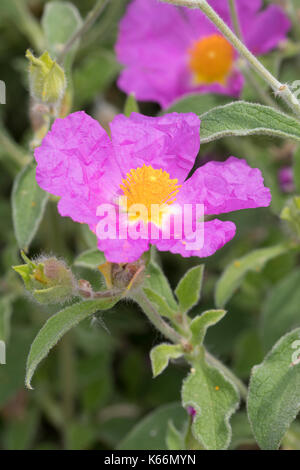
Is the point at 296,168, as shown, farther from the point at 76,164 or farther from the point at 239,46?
the point at 76,164

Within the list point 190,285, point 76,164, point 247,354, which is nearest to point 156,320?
point 190,285

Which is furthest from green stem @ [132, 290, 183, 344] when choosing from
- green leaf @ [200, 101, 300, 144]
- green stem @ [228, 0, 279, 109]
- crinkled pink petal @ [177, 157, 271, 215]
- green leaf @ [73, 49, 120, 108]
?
green leaf @ [73, 49, 120, 108]

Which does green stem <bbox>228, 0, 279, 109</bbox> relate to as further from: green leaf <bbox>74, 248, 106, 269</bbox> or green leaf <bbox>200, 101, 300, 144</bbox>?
green leaf <bbox>74, 248, 106, 269</bbox>

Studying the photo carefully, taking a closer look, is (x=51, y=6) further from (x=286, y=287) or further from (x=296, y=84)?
(x=286, y=287)

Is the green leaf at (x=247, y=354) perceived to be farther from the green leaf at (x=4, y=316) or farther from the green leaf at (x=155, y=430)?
the green leaf at (x=4, y=316)

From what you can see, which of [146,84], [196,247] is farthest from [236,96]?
[196,247]

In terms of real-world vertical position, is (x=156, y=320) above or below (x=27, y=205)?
below
